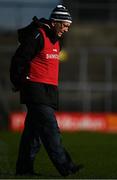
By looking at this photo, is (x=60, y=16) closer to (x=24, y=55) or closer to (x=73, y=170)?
(x=24, y=55)

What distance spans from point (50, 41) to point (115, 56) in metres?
23.6

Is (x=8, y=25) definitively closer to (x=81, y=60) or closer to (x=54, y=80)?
(x=81, y=60)

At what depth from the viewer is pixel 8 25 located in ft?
112

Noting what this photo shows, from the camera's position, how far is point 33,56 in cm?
955

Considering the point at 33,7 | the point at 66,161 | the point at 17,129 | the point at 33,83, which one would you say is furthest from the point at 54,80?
the point at 33,7

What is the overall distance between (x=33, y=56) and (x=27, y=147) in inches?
45.0

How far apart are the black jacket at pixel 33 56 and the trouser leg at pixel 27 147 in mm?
327

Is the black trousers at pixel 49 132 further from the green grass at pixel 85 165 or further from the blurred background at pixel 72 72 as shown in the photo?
the blurred background at pixel 72 72

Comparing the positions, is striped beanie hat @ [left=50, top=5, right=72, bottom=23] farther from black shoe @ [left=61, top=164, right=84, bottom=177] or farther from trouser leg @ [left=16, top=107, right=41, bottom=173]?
black shoe @ [left=61, top=164, right=84, bottom=177]

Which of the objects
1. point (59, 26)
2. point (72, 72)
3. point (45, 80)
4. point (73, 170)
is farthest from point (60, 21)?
point (72, 72)

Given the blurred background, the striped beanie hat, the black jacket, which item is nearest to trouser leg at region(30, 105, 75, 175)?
the black jacket

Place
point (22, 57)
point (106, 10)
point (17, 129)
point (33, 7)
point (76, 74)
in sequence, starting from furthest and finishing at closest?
point (106, 10), point (33, 7), point (76, 74), point (17, 129), point (22, 57)

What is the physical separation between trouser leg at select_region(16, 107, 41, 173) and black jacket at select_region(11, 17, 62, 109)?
1.07ft

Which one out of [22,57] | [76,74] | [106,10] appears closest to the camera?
[22,57]
